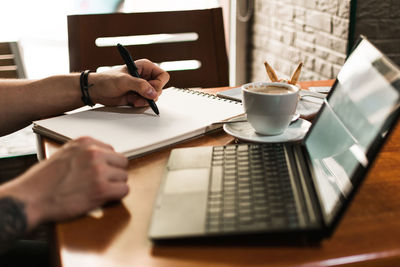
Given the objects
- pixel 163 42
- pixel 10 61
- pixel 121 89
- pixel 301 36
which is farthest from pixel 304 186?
pixel 301 36

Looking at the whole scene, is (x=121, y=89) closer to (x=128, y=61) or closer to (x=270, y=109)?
(x=128, y=61)

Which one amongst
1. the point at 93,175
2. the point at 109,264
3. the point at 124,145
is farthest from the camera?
the point at 124,145

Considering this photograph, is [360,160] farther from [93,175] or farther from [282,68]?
[282,68]

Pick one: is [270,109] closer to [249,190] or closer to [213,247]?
[249,190]

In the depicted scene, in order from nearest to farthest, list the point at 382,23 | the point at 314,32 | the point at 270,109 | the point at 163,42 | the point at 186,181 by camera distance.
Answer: the point at 186,181 → the point at 270,109 → the point at 163,42 → the point at 382,23 → the point at 314,32

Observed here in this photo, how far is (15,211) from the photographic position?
0.54 meters

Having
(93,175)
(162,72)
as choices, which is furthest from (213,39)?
(93,175)

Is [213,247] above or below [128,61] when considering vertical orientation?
below

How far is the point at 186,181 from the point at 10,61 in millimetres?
1612

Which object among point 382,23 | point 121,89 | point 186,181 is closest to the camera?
point 186,181

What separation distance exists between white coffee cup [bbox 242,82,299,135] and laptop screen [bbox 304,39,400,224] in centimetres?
7

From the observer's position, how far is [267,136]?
2.69 feet

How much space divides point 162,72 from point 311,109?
38cm

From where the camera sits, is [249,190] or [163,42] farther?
[163,42]
